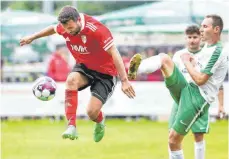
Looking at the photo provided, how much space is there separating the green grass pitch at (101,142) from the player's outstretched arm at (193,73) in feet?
13.7

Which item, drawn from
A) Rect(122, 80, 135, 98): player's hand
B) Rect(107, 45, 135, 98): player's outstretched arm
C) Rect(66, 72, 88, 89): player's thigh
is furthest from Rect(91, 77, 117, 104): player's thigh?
Rect(122, 80, 135, 98): player's hand

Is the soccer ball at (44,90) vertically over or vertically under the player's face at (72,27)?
under

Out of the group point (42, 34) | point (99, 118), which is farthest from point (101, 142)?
point (42, 34)

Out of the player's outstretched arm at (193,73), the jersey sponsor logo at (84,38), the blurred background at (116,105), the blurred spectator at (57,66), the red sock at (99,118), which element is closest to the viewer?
the player's outstretched arm at (193,73)

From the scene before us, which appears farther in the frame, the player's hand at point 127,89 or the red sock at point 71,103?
the red sock at point 71,103

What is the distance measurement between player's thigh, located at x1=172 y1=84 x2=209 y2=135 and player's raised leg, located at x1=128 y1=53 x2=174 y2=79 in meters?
0.43

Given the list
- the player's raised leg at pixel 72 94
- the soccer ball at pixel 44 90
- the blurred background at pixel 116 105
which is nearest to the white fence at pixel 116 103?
the blurred background at pixel 116 105

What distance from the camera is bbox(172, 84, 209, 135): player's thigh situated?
1116cm

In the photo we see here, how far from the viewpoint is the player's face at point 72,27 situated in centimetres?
1103

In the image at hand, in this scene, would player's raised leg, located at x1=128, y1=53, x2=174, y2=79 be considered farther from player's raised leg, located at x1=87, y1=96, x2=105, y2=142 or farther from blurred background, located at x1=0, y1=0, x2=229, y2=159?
blurred background, located at x1=0, y1=0, x2=229, y2=159

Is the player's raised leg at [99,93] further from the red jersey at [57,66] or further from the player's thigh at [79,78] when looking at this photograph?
the red jersey at [57,66]

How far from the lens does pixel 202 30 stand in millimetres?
11086

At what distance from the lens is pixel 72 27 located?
1107cm

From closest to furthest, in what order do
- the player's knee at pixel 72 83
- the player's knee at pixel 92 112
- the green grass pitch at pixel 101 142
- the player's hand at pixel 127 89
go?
the player's hand at pixel 127 89, the player's knee at pixel 72 83, the player's knee at pixel 92 112, the green grass pitch at pixel 101 142
